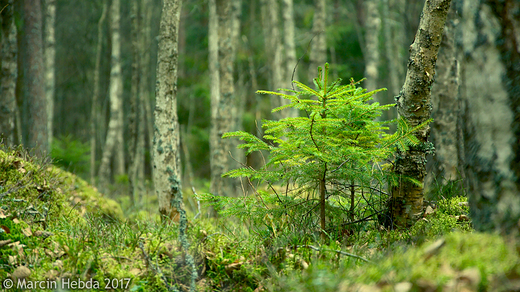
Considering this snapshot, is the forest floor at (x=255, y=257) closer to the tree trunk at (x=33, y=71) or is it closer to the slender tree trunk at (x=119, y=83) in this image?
the tree trunk at (x=33, y=71)

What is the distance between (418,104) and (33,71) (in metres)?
9.20

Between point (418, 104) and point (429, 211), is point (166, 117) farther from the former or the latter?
point (429, 211)

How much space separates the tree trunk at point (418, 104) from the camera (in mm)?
3332

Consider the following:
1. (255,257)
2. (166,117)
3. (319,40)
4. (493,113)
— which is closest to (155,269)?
(255,257)

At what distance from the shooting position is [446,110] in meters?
5.56

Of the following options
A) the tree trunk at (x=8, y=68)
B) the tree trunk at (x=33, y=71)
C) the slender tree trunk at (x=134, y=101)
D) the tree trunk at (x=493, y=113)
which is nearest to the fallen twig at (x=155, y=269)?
the tree trunk at (x=493, y=113)

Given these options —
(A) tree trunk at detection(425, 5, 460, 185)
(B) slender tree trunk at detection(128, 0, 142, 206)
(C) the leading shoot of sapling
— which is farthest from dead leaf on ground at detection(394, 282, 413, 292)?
(B) slender tree trunk at detection(128, 0, 142, 206)

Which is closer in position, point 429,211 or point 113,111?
point 429,211

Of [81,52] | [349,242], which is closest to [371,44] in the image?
[349,242]

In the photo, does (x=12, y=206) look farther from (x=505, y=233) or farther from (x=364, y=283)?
(x=505, y=233)

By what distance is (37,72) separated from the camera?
28.2 ft

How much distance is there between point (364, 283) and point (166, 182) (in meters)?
3.64

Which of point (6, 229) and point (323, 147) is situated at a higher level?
point (323, 147)

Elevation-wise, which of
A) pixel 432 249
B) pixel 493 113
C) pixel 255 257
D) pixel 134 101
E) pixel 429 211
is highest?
pixel 134 101
